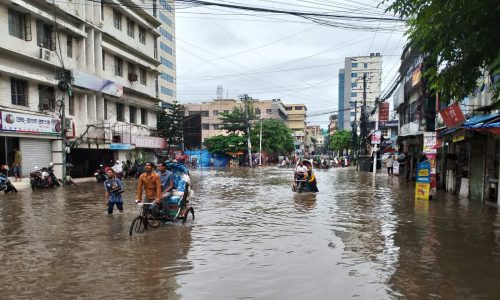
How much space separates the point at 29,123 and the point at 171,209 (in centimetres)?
1561

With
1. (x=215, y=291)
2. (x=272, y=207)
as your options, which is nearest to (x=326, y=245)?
(x=215, y=291)

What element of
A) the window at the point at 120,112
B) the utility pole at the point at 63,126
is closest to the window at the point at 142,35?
the window at the point at 120,112

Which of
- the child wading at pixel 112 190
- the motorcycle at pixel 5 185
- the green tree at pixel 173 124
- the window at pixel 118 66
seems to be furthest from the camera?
the green tree at pixel 173 124

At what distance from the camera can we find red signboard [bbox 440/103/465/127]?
14.4m

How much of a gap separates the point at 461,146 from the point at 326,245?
A: 12489mm

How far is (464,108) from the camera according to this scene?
1664 centimetres

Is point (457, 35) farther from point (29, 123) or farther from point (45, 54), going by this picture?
point (45, 54)

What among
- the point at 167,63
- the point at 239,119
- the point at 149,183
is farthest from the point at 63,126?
the point at 167,63

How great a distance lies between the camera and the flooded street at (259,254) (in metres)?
5.56

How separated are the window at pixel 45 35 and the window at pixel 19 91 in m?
2.70

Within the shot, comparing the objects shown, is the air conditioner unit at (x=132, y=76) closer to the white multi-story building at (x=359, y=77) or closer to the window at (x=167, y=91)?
the window at (x=167, y=91)

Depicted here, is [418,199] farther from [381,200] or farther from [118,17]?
[118,17]

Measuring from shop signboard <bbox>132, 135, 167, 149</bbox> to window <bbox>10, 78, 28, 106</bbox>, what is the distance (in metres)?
11.8

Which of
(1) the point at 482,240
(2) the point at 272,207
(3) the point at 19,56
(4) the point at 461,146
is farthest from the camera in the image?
(3) the point at 19,56
